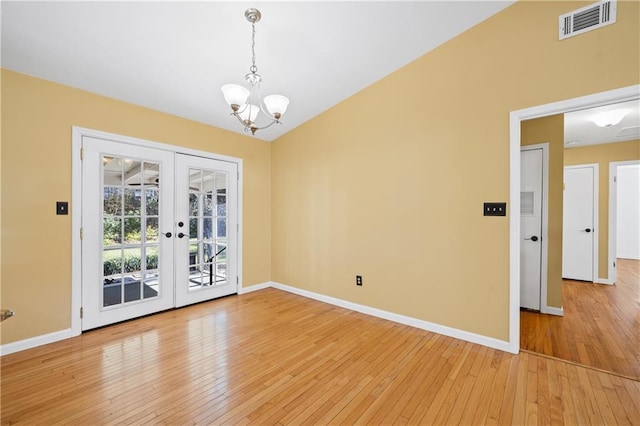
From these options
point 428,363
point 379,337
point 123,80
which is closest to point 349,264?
point 379,337

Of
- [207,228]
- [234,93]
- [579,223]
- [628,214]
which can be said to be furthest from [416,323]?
[628,214]

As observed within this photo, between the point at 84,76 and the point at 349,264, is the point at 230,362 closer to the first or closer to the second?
the point at 349,264

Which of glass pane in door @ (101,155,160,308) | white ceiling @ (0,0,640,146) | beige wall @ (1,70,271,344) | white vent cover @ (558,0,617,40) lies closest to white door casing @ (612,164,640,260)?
white ceiling @ (0,0,640,146)

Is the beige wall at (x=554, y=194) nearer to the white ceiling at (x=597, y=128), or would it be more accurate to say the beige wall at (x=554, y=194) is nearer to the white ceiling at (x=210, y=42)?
the white ceiling at (x=597, y=128)

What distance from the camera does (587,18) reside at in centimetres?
208

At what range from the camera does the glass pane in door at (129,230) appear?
297 cm

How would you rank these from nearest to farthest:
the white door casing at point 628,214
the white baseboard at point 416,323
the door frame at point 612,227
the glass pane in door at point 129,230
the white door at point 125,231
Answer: the white baseboard at point 416,323 → the white door at point 125,231 → the glass pane in door at point 129,230 → the door frame at point 612,227 → the white door casing at point 628,214

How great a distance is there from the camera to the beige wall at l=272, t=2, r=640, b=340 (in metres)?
2.23

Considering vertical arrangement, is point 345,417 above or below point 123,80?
below

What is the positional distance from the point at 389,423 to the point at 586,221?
17.5ft

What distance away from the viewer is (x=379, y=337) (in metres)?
2.72

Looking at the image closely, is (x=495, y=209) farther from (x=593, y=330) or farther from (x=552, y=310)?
(x=552, y=310)

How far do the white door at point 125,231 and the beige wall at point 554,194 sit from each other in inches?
185

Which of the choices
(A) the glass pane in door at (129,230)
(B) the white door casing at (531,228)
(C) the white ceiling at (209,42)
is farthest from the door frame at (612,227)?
(A) the glass pane in door at (129,230)
